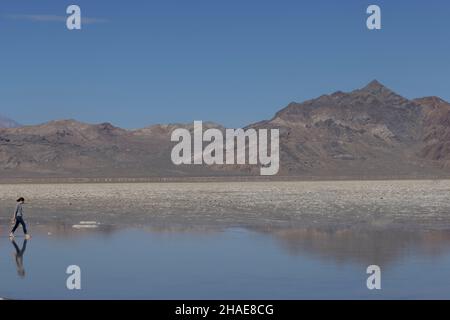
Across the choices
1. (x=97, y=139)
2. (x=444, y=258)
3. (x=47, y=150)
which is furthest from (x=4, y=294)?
(x=97, y=139)

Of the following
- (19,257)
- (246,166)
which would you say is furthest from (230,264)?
(246,166)

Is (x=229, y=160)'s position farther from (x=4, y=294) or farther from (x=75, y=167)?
(x=4, y=294)

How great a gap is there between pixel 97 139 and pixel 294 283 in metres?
165

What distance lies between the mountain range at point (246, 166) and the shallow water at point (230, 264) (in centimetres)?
10772

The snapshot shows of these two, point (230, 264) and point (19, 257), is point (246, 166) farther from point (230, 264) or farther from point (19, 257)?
point (230, 264)

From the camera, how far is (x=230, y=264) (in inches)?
618

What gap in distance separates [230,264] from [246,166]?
130 meters

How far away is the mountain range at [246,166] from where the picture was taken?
14312 centimetres

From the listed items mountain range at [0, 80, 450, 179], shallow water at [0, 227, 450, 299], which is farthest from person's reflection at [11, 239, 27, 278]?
mountain range at [0, 80, 450, 179]

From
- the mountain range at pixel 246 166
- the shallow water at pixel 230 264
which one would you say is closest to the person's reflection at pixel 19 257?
the shallow water at pixel 230 264

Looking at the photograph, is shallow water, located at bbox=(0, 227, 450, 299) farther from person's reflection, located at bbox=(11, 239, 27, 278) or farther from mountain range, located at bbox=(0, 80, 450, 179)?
mountain range, located at bbox=(0, 80, 450, 179)

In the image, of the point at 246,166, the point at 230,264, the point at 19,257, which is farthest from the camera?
the point at 246,166

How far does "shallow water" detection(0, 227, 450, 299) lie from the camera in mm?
12414
